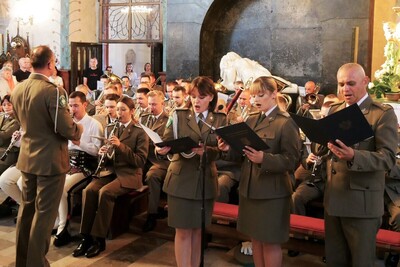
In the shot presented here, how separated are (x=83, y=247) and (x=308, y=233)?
80.8 inches

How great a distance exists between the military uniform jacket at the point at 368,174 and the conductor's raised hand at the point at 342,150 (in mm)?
70

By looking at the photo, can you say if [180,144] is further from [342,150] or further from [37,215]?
[37,215]

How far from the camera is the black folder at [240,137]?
10.1ft

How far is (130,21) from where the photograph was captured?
12.7 meters

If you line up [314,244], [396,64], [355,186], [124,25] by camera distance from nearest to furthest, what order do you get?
[355,186]
[314,244]
[396,64]
[124,25]

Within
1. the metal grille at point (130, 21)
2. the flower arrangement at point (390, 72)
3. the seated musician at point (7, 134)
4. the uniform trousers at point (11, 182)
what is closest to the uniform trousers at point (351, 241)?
the uniform trousers at point (11, 182)

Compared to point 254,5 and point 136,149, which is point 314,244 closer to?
point 136,149

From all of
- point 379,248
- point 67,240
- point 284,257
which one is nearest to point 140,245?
point 67,240

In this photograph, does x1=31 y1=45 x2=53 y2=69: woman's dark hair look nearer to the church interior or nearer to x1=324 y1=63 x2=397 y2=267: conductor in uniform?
x1=324 y1=63 x2=397 y2=267: conductor in uniform

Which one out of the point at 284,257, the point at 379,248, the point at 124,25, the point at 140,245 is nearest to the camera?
the point at 379,248

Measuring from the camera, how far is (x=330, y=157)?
3258mm

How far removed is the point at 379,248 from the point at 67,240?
2871 millimetres

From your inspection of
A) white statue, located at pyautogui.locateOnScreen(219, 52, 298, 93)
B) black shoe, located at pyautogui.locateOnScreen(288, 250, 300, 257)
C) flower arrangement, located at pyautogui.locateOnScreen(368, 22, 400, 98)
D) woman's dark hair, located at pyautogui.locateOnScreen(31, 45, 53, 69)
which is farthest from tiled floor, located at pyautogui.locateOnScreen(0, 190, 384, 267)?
white statue, located at pyautogui.locateOnScreen(219, 52, 298, 93)

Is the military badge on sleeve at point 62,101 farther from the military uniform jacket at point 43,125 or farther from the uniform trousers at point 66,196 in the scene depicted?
the uniform trousers at point 66,196
